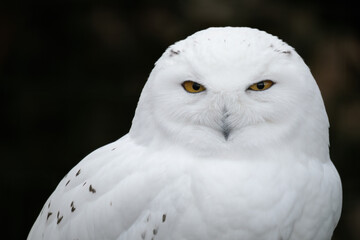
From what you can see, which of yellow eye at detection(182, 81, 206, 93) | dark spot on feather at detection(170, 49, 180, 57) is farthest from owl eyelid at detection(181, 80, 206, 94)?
dark spot on feather at detection(170, 49, 180, 57)

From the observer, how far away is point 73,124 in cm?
410

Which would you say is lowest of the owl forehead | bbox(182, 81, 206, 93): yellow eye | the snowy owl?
the snowy owl

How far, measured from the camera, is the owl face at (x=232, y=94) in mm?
1938

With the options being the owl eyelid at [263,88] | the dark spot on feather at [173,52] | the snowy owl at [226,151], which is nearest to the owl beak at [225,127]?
the snowy owl at [226,151]

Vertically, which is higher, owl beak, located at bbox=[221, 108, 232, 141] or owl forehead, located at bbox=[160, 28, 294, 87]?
owl forehead, located at bbox=[160, 28, 294, 87]

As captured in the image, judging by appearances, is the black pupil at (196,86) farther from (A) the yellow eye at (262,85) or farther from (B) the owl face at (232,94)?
(A) the yellow eye at (262,85)

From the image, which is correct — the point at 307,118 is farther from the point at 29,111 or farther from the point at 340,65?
the point at 29,111

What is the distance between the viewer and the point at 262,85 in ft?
6.49

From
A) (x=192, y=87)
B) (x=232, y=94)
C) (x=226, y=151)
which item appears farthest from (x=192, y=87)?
(x=226, y=151)

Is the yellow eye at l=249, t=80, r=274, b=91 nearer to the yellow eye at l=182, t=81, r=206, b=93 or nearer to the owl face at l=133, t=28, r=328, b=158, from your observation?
the owl face at l=133, t=28, r=328, b=158

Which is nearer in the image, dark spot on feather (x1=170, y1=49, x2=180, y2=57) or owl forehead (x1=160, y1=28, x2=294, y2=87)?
owl forehead (x1=160, y1=28, x2=294, y2=87)

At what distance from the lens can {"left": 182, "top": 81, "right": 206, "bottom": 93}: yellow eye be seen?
1.98 m

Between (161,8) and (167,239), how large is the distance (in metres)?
2.28

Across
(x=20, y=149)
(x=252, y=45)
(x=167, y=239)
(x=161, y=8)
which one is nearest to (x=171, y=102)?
(x=252, y=45)
